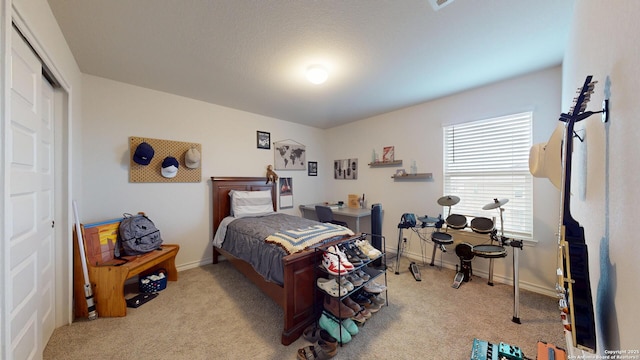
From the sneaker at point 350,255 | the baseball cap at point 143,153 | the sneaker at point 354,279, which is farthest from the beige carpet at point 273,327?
the baseball cap at point 143,153

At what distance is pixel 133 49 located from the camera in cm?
196

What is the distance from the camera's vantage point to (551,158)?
139cm

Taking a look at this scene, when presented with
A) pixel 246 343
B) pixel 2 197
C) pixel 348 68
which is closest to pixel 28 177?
pixel 2 197

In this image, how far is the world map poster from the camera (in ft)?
13.4

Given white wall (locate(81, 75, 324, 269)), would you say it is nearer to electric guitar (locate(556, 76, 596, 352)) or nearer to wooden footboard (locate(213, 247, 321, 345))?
wooden footboard (locate(213, 247, 321, 345))

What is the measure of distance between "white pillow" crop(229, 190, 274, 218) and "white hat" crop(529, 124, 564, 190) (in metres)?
3.11

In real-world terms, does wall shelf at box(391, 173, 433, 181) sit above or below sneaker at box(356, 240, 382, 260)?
above

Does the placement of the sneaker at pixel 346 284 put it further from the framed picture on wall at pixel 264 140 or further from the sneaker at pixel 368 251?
the framed picture on wall at pixel 264 140

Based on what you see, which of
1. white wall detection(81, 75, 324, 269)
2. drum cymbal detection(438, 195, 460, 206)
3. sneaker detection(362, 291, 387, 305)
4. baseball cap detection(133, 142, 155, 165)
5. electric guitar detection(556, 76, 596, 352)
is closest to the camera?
electric guitar detection(556, 76, 596, 352)

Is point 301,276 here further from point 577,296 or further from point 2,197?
point 2,197

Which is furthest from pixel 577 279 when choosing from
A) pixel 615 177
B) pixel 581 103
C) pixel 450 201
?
pixel 450 201

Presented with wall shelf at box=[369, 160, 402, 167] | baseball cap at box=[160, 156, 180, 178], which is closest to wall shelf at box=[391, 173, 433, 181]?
wall shelf at box=[369, 160, 402, 167]

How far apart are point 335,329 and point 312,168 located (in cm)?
328

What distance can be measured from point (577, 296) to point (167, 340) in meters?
2.45
